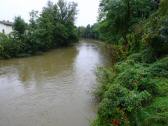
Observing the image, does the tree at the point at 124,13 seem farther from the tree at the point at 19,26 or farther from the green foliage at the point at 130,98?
the green foliage at the point at 130,98


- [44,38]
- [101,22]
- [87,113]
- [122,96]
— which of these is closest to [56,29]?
[44,38]

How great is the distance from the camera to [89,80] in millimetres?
16750

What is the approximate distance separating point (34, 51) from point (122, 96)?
25.2 metres

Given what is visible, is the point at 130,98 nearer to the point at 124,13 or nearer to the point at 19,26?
the point at 124,13

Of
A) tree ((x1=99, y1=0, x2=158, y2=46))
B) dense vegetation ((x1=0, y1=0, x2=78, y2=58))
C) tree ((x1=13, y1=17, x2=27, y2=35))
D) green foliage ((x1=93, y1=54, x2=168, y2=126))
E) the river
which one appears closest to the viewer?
green foliage ((x1=93, y1=54, x2=168, y2=126))

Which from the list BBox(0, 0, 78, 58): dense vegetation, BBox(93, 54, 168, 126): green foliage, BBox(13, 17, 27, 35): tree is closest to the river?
BBox(93, 54, 168, 126): green foliage

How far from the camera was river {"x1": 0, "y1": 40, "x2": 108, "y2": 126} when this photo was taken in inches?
414

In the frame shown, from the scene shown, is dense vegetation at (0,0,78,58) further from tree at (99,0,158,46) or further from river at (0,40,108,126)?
tree at (99,0,158,46)

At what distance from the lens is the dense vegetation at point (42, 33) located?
2953 cm

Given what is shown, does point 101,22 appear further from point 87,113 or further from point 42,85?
point 87,113

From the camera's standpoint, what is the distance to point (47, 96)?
534 inches

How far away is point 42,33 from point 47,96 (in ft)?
70.4

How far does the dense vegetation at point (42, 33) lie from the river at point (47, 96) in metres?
8.60

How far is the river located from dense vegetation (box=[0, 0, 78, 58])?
338 inches
